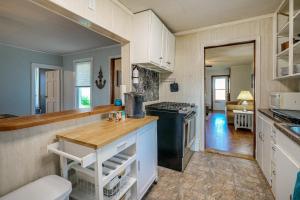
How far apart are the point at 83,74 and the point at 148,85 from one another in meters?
2.53

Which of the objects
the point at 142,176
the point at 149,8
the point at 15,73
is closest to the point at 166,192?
the point at 142,176

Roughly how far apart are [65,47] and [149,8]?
2832mm

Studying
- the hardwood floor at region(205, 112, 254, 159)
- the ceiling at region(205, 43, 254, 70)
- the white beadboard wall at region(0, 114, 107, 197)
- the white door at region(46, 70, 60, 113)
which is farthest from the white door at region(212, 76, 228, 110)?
the white beadboard wall at region(0, 114, 107, 197)

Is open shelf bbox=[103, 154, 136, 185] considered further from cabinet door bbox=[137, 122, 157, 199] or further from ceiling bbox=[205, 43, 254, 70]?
ceiling bbox=[205, 43, 254, 70]

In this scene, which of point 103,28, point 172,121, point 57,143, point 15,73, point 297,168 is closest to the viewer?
point 297,168

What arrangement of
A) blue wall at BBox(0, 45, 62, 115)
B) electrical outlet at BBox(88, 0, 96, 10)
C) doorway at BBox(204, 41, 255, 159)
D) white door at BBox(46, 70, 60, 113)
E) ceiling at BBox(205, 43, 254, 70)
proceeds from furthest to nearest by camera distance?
white door at BBox(46, 70, 60, 113) < ceiling at BBox(205, 43, 254, 70) < blue wall at BBox(0, 45, 62, 115) < doorway at BBox(204, 41, 255, 159) < electrical outlet at BBox(88, 0, 96, 10)

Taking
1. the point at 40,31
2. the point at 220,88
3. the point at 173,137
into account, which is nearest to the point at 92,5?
the point at 173,137

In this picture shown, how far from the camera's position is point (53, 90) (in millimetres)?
4703

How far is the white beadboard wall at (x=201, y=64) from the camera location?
2.48 meters

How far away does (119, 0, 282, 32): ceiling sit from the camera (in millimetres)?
2051

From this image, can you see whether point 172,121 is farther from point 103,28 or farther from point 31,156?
point 31,156

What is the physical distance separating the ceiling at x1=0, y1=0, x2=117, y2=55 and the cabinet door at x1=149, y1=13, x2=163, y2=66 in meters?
1.37

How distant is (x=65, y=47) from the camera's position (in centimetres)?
400

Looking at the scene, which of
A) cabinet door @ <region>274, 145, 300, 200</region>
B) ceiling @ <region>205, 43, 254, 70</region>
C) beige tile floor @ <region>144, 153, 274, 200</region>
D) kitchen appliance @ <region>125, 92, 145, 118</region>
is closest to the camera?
cabinet door @ <region>274, 145, 300, 200</region>
